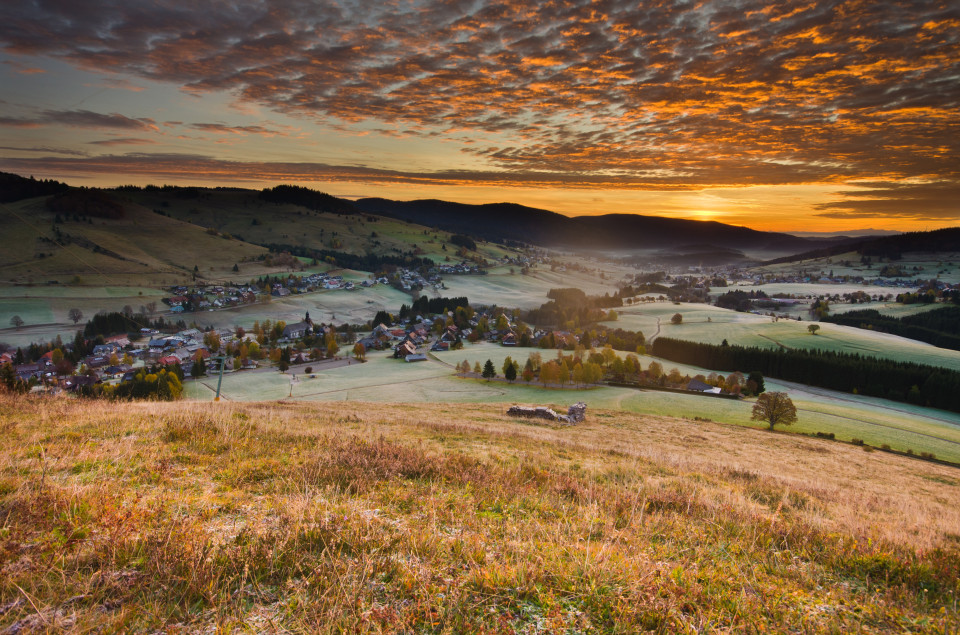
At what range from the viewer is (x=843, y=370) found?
69.3 metres

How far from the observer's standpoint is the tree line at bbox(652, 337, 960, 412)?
6197 centimetres

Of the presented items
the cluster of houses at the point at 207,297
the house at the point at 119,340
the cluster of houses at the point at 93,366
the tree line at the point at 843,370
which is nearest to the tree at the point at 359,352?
the cluster of houses at the point at 93,366

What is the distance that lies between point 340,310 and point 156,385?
244 feet

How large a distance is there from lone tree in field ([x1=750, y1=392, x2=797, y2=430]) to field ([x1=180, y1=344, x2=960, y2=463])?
2958 mm

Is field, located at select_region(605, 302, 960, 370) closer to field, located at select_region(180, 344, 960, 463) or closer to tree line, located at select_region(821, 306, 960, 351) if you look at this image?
field, located at select_region(180, 344, 960, 463)

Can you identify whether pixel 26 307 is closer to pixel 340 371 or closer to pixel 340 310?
pixel 340 310

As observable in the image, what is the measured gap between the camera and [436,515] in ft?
21.2

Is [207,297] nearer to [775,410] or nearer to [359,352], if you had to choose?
[359,352]

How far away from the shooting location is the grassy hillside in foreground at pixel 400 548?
3934 millimetres

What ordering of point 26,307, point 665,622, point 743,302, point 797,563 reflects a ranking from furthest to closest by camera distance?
point 743,302
point 26,307
point 797,563
point 665,622

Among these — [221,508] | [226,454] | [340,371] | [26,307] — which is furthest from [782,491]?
[26,307]

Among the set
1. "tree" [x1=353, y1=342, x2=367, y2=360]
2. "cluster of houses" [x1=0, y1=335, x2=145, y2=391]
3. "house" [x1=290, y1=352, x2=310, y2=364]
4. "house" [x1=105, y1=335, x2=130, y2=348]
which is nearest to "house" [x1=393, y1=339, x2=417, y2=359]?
"tree" [x1=353, y1=342, x2=367, y2=360]

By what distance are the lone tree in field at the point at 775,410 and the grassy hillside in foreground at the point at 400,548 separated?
112 ft

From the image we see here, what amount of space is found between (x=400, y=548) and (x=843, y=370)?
88136 millimetres
